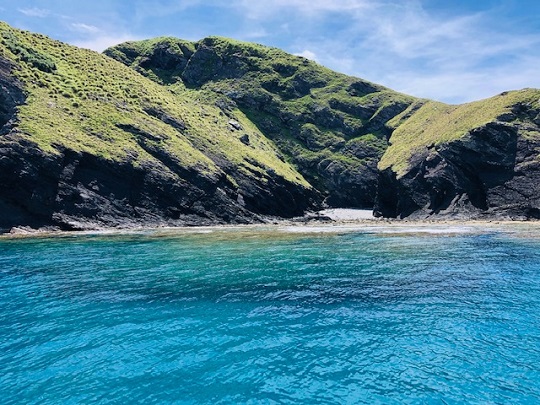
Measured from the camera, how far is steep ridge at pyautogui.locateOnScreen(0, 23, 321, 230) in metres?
70.2

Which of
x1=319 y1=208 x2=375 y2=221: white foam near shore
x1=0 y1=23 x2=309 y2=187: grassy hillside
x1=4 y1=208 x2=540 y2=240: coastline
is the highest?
x1=0 y1=23 x2=309 y2=187: grassy hillside

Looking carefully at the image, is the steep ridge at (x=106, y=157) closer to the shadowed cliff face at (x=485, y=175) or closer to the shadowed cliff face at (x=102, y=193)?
the shadowed cliff face at (x=102, y=193)

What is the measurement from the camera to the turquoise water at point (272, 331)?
13.2m

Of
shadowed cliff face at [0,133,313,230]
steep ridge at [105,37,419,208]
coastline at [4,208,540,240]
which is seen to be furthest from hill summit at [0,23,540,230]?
coastline at [4,208,540,240]

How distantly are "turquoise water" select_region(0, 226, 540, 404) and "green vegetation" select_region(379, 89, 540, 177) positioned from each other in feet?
251

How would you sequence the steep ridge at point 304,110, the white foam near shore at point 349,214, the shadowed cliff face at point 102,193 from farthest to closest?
the steep ridge at point 304,110 < the white foam near shore at point 349,214 < the shadowed cliff face at point 102,193

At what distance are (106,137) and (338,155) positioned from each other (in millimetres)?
104373

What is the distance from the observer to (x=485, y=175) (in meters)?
94.7

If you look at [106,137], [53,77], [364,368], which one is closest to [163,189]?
[106,137]

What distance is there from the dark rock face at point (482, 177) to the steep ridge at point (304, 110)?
4270 cm

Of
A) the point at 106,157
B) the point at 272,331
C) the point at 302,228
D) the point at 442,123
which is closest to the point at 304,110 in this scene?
the point at 442,123

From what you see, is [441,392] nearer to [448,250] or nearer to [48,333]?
[48,333]

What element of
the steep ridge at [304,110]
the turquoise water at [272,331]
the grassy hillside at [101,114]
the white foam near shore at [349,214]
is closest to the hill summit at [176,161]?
the grassy hillside at [101,114]

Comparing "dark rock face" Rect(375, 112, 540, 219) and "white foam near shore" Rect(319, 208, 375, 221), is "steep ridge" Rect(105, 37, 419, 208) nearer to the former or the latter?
"white foam near shore" Rect(319, 208, 375, 221)
